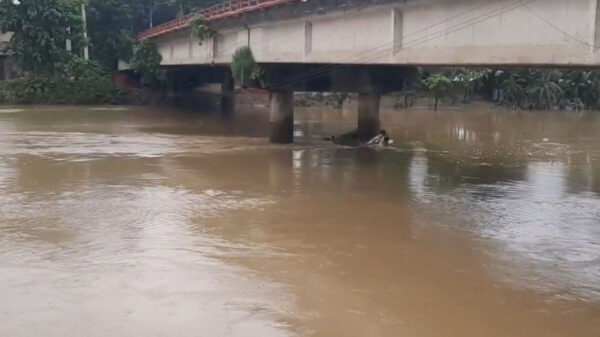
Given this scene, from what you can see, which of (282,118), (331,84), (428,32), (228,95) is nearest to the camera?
(428,32)

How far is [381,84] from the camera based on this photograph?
29750mm

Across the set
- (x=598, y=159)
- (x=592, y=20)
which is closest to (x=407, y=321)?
(x=592, y=20)

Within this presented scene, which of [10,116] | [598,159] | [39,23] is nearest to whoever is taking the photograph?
[598,159]

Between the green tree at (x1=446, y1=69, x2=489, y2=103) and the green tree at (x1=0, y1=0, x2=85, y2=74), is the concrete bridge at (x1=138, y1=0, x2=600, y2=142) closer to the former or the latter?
the green tree at (x1=0, y1=0, x2=85, y2=74)

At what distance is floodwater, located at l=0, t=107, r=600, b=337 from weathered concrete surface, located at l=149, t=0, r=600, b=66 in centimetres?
346

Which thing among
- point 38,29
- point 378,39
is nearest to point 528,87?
point 38,29

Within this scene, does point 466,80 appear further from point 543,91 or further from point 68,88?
point 68,88

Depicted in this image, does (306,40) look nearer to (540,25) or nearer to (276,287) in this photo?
(540,25)

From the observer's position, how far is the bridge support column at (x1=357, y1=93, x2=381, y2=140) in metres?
31.4

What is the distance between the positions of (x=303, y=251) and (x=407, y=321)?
360 centimetres

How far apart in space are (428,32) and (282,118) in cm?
1342

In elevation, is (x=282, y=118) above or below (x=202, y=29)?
below

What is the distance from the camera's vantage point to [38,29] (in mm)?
55844

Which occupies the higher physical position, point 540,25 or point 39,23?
point 39,23
